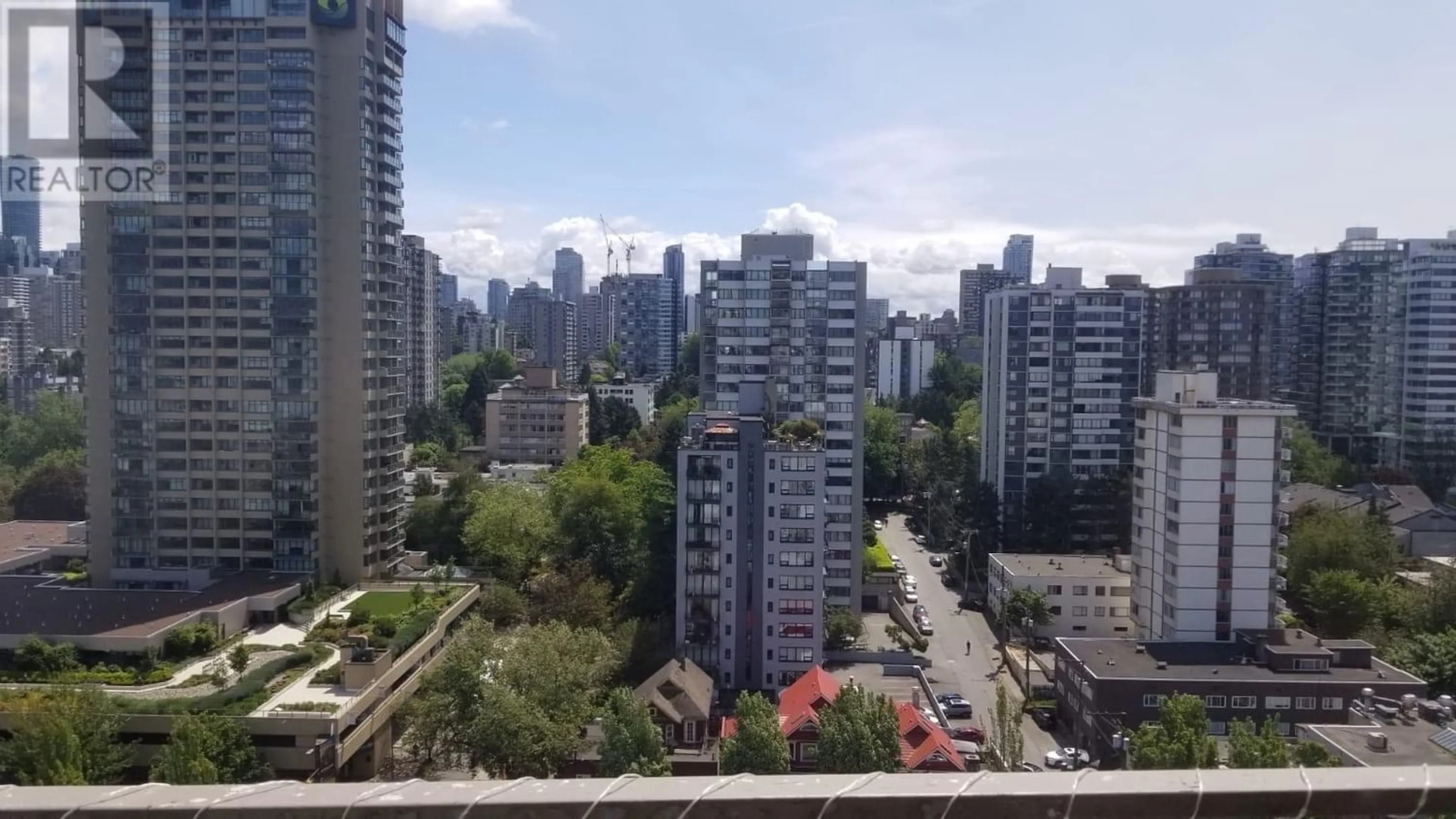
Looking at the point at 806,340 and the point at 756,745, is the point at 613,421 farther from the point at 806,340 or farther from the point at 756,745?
the point at 756,745

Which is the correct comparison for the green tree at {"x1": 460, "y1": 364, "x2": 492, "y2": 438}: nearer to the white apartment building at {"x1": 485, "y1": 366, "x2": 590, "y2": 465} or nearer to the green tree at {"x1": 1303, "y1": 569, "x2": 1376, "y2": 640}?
the white apartment building at {"x1": 485, "y1": 366, "x2": 590, "y2": 465}

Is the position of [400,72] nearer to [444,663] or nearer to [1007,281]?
[444,663]

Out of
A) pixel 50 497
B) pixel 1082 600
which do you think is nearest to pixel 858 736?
pixel 1082 600

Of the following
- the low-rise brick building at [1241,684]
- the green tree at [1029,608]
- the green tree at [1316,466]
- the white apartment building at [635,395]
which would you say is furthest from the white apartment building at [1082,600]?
the white apartment building at [635,395]

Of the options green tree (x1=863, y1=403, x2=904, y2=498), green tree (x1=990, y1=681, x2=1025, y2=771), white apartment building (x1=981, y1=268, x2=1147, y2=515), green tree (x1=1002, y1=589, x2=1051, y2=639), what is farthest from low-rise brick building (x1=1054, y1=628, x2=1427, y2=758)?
green tree (x1=863, y1=403, x2=904, y2=498)

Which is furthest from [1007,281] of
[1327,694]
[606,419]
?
[1327,694]

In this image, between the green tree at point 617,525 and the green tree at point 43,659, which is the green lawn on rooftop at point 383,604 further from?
the green tree at point 43,659

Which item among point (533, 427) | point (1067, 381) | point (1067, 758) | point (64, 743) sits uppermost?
point (1067, 381)
